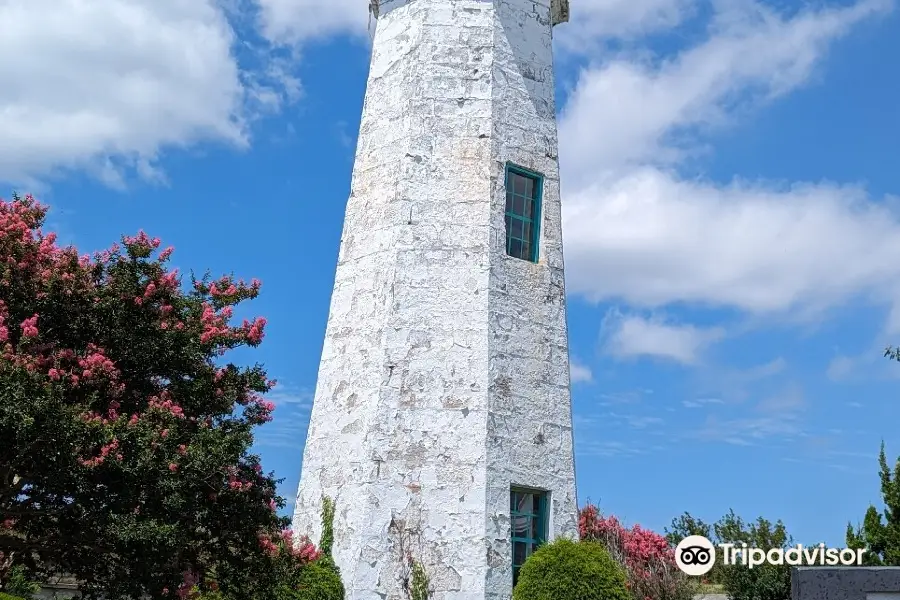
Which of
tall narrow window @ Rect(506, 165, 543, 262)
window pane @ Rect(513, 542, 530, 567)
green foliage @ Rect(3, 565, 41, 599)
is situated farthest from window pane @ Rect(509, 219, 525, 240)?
green foliage @ Rect(3, 565, 41, 599)

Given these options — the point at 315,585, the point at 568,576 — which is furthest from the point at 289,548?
the point at 568,576

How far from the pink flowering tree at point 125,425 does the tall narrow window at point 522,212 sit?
509 centimetres

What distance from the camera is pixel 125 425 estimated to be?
13.1 metres

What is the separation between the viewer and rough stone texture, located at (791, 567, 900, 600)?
37.8 feet

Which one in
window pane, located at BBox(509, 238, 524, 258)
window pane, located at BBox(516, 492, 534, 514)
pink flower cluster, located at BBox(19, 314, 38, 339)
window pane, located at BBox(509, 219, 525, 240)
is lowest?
window pane, located at BBox(516, 492, 534, 514)

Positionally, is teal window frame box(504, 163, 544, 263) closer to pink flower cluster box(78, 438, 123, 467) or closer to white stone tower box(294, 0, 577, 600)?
white stone tower box(294, 0, 577, 600)

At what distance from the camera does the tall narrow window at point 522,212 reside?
18484 millimetres

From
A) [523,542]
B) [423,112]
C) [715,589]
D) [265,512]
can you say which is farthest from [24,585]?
[715,589]

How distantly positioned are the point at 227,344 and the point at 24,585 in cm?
852

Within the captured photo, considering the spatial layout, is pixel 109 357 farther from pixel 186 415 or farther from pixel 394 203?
pixel 394 203

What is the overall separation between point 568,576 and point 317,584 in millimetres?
3822

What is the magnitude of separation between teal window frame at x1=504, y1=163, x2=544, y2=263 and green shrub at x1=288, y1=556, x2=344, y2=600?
604 centimetres

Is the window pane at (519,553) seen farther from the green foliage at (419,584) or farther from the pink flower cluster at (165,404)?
the pink flower cluster at (165,404)

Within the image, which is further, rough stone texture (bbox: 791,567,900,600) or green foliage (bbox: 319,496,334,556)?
green foliage (bbox: 319,496,334,556)
